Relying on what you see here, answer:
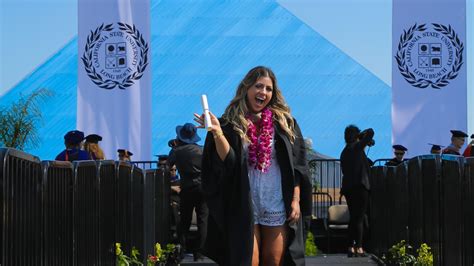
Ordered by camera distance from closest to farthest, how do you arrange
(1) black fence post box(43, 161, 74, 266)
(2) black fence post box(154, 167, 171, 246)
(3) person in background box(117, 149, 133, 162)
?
(1) black fence post box(43, 161, 74, 266) < (2) black fence post box(154, 167, 171, 246) < (3) person in background box(117, 149, 133, 162)

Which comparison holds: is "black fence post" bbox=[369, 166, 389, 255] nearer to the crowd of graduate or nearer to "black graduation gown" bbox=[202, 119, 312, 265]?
the crowd of graduate

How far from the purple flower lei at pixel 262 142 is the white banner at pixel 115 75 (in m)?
10.1

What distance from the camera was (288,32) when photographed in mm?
45438

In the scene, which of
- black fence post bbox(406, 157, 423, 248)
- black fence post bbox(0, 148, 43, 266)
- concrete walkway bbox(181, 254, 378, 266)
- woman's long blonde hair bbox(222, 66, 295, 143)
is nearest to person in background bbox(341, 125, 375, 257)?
concrete walkway bbox(181, 254, 378, 266)

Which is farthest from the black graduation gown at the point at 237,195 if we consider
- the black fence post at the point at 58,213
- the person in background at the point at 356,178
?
the person in background at the point at 356,178

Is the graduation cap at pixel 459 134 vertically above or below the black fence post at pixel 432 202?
above

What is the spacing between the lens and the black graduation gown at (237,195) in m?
7.20

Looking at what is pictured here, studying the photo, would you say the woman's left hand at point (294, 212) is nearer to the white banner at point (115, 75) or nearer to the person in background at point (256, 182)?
the person in background at point (256, 182)

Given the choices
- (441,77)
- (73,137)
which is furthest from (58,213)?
(441,77)

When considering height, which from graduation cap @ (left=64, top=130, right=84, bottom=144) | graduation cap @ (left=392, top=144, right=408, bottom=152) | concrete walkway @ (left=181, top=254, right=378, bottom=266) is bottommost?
concrete walkway @ (left=181, top=254, right=378, bottom=266)

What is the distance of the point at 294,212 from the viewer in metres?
7.24

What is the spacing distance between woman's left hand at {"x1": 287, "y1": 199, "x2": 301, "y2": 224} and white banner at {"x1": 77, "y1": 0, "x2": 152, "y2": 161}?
10.2 meters

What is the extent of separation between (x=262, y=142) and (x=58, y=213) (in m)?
1.50

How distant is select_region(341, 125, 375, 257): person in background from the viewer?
52.5 feet
